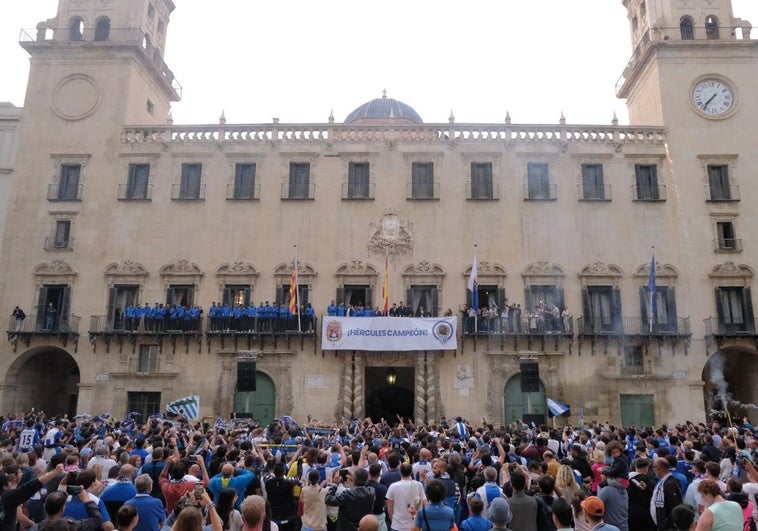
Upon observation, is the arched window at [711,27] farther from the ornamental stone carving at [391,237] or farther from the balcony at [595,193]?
the ornamental stone carving at [391,237]

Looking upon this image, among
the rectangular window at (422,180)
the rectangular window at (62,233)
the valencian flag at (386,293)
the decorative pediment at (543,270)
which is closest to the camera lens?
the valencian flag at (386,293)

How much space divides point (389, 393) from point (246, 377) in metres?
8.79

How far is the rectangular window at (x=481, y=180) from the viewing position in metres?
33.0

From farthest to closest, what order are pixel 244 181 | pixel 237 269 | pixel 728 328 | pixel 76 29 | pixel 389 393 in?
pixel 76 29 → pixel 389 393 → pixel 244 181 → pixel 237 269 → pixel 728 328

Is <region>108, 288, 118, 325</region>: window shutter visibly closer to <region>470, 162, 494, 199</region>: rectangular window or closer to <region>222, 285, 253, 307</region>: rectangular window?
<region>222, 285, 253, 307</region>: rectangular window

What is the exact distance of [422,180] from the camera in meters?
33.2

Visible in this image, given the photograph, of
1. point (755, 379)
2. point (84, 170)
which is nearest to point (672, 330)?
point (755, 379)

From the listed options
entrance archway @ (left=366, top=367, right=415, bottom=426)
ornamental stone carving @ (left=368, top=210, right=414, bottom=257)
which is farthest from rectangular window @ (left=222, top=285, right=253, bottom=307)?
entrance archway @ (left=366, top=367, right=415, bottom=426)

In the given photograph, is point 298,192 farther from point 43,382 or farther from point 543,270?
point 43,382

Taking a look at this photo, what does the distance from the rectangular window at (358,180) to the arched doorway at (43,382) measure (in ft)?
55.7

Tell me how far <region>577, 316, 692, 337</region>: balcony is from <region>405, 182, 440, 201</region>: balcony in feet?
30.9

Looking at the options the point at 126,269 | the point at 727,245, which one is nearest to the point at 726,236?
the point at 727,245

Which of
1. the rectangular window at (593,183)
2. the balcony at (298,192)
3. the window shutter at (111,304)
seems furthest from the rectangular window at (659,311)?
the window shutter at (111,304)

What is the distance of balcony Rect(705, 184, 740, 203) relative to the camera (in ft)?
106
